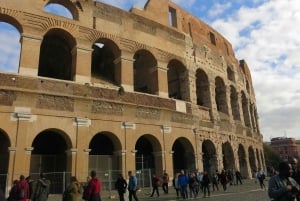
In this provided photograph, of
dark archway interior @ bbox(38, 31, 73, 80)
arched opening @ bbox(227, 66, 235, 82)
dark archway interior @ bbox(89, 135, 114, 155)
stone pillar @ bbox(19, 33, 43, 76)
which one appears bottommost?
dark archway interior @ bbox(89, 135, 114, 155)

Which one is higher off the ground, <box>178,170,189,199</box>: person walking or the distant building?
the distant building

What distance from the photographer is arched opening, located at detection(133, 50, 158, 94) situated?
61.0 ft

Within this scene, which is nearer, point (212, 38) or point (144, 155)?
point (144, 155)

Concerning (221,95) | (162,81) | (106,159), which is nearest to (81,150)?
(106,159)

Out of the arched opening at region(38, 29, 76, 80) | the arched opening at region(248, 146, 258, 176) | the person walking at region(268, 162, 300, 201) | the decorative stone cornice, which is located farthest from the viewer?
the arched opening at region(248, 146, 258, 176)

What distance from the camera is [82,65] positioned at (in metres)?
15.5

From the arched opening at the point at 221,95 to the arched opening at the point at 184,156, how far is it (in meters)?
5.34

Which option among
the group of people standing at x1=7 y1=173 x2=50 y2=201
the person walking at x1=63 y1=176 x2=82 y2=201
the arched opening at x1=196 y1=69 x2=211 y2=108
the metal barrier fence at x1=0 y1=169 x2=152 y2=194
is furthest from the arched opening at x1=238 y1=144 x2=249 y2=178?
the person walking at x1=63 y1=176 x2=82 y2=201

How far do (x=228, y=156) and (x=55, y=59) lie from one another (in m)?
13.5

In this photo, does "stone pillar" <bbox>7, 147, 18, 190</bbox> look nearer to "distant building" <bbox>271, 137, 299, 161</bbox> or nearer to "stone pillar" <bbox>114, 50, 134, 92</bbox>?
"stone pillar" <bbox>114, 50, 134, 92</bbox>

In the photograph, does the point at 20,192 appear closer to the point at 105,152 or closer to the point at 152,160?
the point at 105,152

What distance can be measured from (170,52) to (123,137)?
667 centimetres

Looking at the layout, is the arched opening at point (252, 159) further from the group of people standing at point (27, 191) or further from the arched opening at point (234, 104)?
the group of people standing at point (27, 191)

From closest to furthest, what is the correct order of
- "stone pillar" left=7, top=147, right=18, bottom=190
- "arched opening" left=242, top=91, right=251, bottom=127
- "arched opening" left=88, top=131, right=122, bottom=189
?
"stone pillar" left=7, top=147, right=18, bottom=190 < "arched opening" left=88, top=131, right=122, bottom=189 < "arched opening" left=242, top=91, right=251, bottom=127
